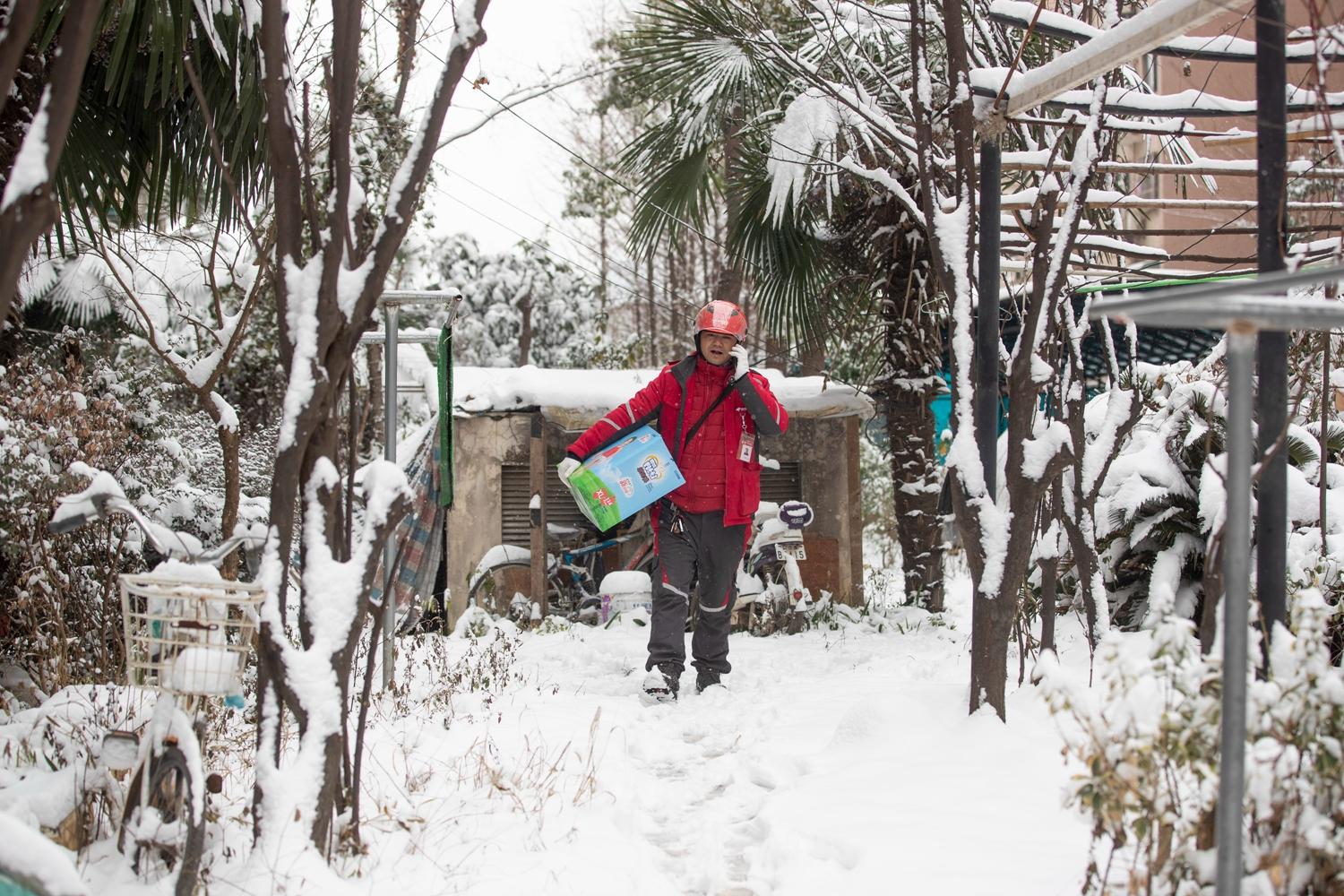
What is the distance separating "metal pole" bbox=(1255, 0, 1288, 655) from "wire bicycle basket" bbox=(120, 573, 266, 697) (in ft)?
7.02

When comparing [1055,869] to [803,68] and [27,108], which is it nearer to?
[803,68]

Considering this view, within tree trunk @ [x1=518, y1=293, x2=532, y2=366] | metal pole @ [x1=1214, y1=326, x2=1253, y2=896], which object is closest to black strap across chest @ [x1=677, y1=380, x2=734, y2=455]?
metal pole @ [x1=1214, y1=326, x2=1253, y2=896]

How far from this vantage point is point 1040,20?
3775 mm

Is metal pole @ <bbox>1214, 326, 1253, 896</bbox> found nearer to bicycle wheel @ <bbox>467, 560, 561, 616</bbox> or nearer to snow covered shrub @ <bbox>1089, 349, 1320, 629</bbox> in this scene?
snow covered shrub @ <bbox>1089, 349, 1320, 629</bbox>

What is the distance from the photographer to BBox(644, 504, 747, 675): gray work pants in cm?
525

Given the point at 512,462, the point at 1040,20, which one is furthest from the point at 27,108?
the point at 512,462

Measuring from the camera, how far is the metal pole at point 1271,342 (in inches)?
93.4

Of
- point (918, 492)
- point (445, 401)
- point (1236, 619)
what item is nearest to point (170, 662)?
point (1236, 619)

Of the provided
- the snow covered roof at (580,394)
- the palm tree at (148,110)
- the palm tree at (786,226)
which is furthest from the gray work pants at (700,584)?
the snow covered roof at (580,394)

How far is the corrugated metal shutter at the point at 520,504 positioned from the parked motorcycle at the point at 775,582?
1695 millimetres

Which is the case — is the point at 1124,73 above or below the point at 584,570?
above

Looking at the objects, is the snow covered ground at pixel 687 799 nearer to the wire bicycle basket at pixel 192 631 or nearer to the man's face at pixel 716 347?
the wire bicycle basket at pixel 192 631

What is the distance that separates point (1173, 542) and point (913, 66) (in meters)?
3.32

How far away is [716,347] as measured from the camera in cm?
539
